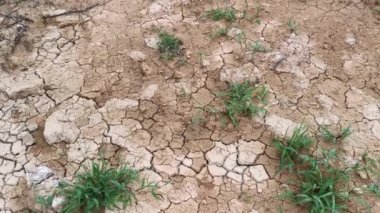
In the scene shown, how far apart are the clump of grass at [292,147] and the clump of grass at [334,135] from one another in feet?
0.40

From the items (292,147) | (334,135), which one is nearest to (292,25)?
(334,135)

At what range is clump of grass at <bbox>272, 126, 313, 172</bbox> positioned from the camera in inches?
106

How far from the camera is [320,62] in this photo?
3236 millimetres

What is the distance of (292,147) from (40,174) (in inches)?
60.7

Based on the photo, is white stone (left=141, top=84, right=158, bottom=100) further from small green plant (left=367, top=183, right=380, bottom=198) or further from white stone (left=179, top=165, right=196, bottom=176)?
small green plant (left=367, top=183, right=380, bottom=198)

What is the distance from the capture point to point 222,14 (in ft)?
11.4

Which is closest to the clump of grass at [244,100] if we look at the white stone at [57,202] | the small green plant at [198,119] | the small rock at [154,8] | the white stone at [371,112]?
the small green plant at [198,119]

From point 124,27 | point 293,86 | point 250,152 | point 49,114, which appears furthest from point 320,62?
point 49,114

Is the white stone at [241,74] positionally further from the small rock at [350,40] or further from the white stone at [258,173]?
the small rock at [350,40]

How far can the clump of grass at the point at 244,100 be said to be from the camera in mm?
2910

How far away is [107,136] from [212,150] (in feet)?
2.23

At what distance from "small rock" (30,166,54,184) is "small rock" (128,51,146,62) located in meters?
1.02

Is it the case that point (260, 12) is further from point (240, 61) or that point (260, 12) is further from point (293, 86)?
point (293, 86)

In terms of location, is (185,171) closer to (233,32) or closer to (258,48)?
(258,48)
